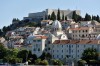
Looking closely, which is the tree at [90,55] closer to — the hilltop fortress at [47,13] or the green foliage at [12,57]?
the green foliage at [12,57]

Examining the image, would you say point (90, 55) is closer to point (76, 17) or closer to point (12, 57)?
point (12, 57)

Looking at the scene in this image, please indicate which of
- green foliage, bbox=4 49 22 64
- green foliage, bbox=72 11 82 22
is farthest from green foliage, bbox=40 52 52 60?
green foliage, bbox=72 11 82 22

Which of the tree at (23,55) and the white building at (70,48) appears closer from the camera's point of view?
the white building at (70,48)

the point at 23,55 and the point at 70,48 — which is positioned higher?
the point at 70,48

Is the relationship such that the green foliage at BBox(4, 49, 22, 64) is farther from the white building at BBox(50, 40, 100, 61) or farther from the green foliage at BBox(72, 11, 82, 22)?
the green foliage at BBox(72, 11, 82, 22)

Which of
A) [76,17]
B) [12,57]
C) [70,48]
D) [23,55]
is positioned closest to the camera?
[70,48]

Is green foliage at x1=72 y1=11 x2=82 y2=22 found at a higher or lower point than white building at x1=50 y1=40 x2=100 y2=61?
higher

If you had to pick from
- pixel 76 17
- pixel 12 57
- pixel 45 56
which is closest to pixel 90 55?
pixel 45 56

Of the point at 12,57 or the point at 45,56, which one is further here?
the point at 12,57

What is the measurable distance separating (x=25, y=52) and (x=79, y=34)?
38.3ft

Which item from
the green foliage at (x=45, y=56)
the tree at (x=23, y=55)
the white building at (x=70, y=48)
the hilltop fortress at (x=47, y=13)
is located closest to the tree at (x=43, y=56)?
the green foliage at (x=45, y=56)

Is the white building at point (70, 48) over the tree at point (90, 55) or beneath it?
over

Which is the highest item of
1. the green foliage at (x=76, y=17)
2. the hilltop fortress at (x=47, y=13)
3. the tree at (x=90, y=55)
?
the hilltop fortress at (x=47, y=13)

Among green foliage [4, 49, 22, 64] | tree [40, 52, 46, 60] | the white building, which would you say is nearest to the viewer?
green foliage [4, 49, 22, 64]
